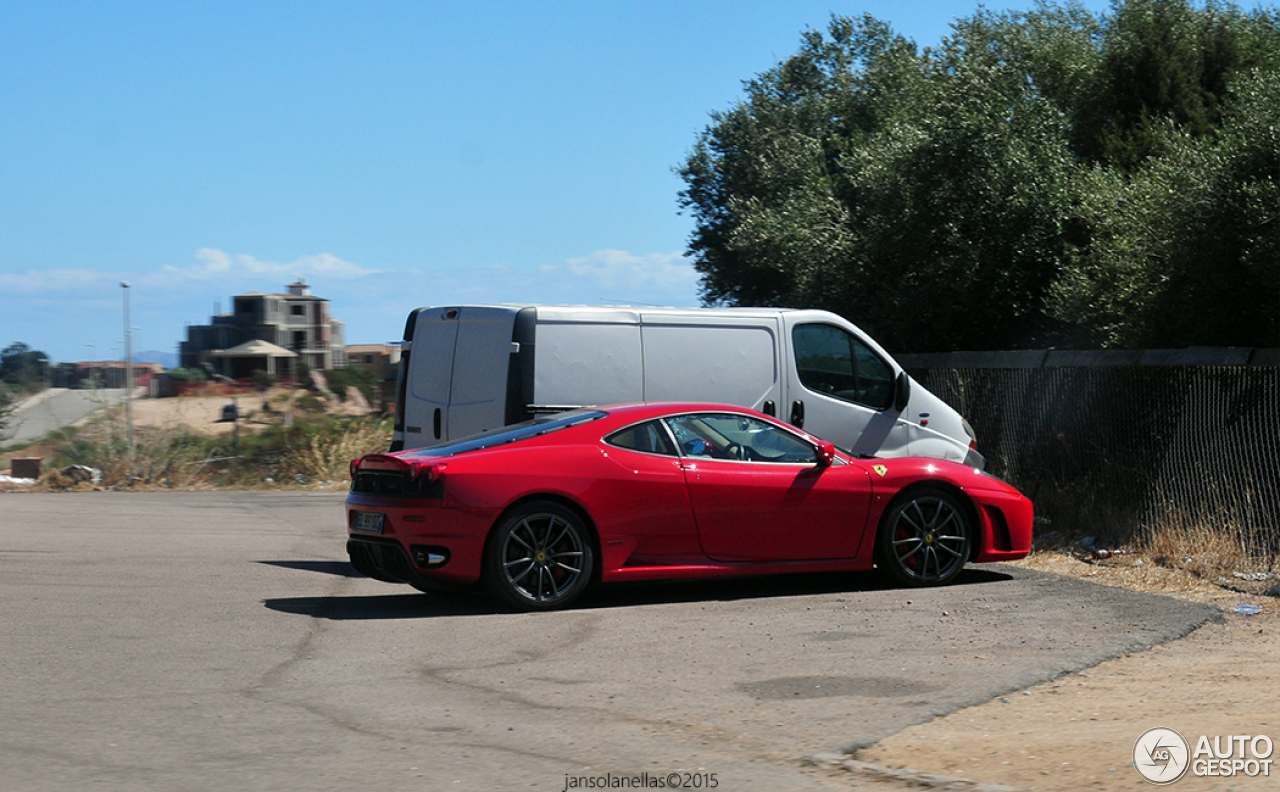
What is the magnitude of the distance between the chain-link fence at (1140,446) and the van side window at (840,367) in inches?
106

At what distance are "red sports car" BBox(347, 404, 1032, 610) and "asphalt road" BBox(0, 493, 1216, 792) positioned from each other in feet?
0.97

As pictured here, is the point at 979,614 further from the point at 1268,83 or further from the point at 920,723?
the point at 1268,83

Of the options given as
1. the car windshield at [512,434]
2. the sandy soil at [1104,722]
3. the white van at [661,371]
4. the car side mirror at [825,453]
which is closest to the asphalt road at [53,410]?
the white van at [661,371]

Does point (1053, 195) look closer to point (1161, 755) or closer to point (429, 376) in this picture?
point (429, 376)

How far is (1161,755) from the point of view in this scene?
523 cm

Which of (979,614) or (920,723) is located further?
(979,614)

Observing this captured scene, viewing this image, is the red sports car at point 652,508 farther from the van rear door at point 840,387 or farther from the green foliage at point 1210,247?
the green foliage at point 1210,247

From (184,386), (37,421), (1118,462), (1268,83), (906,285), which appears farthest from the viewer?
(184,386)

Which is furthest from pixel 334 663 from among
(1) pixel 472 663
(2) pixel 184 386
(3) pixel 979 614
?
(2) pixel 184 386

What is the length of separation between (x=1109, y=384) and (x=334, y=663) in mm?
9246

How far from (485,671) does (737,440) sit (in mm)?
3248

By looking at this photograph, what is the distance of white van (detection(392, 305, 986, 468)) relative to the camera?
35.6 ft

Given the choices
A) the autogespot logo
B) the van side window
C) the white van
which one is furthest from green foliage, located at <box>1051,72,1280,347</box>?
the autogespot logo

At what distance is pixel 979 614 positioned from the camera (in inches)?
348
